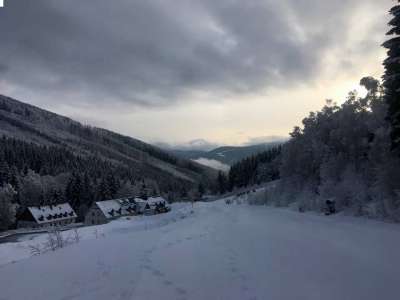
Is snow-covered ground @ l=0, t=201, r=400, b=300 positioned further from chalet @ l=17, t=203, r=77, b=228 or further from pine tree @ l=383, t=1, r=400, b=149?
chalet @ l=17, t=203, r=77, b=228

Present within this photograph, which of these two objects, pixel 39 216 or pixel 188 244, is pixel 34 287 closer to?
pixel 188 244

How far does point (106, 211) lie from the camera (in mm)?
85812

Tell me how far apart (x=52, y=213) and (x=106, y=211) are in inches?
486

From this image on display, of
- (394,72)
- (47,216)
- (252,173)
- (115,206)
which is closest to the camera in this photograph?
(394,72)

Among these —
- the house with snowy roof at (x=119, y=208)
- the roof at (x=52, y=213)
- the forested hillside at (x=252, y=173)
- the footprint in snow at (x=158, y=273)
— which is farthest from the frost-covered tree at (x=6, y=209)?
the footprint in snow at (x=158, y=273)

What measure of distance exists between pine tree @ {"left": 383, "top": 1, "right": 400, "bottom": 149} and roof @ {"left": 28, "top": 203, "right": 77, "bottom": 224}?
78.2 metres

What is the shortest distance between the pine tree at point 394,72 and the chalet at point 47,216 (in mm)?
74648

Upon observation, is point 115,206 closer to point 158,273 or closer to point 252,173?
point 252,173

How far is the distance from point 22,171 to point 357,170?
110 metres

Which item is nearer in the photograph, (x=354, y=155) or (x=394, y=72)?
(x=394, y=72)

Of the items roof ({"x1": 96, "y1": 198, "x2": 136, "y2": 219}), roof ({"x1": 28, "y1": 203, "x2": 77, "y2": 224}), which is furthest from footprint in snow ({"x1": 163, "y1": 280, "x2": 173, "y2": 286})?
roof ({"x1": 28, "y1": 203, "x2": 77, "y2": 224})

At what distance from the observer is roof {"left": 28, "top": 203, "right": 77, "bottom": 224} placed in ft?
280

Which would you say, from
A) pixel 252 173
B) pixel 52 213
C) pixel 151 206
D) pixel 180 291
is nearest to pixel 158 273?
pixel 180 291

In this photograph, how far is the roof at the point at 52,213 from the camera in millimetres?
85250
